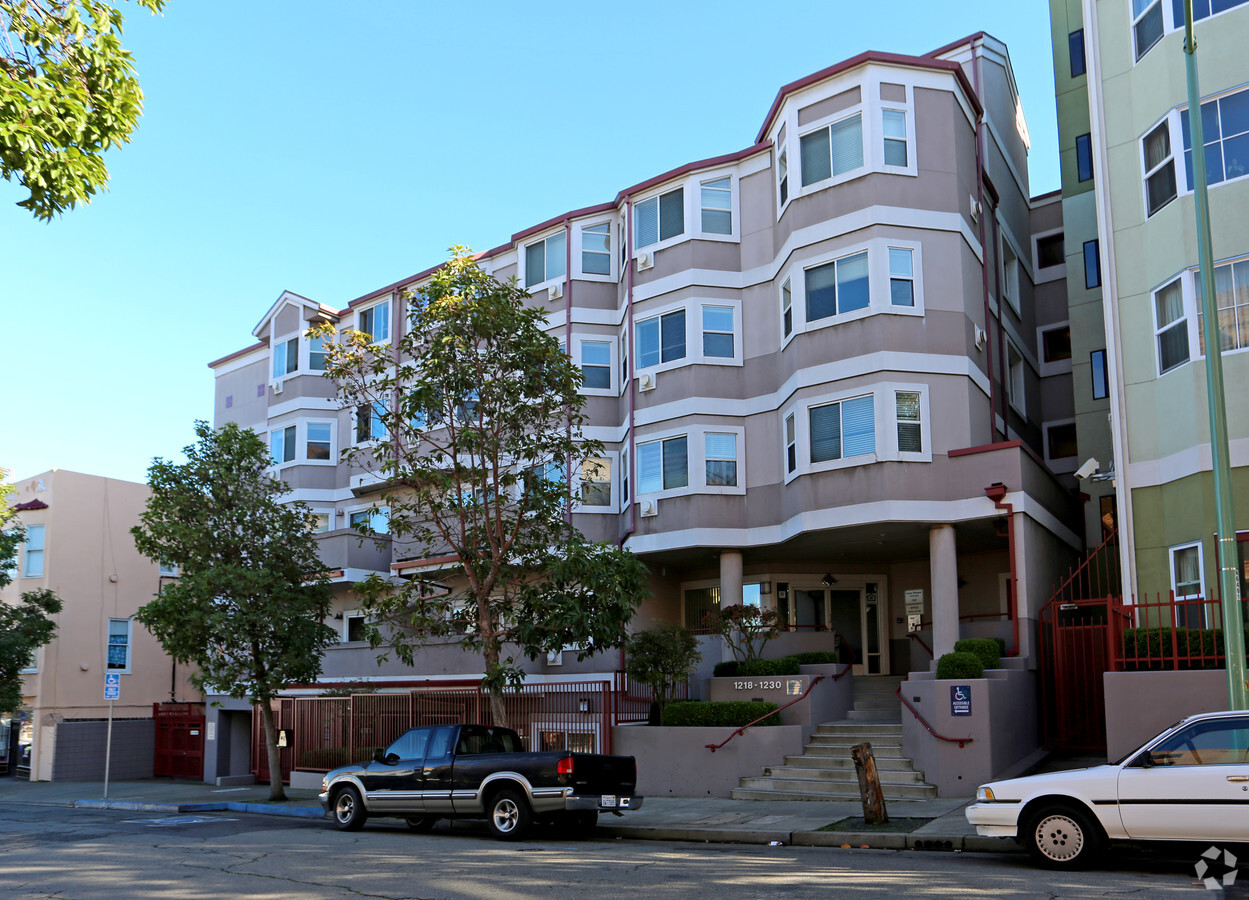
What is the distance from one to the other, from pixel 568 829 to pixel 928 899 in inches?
313

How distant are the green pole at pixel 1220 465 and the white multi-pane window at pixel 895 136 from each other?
384 inches

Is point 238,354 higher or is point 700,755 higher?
point 238,354

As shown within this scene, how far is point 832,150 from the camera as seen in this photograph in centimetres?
2380

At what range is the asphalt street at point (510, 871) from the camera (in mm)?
Result: 10328

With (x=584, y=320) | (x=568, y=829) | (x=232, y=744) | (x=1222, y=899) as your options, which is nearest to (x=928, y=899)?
(x=1222, y=899)

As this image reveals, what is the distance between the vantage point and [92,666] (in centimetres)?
3784

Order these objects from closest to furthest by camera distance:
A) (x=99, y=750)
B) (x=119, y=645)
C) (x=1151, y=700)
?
1. (x=1151, y=700)
2. (x=99, y=750)
3. (x=119, y=645)

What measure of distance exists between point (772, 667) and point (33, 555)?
89.7 ft

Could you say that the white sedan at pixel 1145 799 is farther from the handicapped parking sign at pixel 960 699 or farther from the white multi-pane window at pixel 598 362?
the white multi-pane window at pixel 598 362

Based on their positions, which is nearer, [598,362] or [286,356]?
[598,362]

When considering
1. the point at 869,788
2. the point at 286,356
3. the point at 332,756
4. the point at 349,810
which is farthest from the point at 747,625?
the point at 286,356

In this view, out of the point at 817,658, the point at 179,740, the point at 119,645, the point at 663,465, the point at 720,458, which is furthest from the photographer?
the point at 119,645

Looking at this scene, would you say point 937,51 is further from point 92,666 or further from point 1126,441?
point 92,666

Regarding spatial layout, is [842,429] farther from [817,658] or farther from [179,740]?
[179,740]
